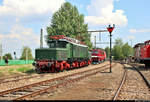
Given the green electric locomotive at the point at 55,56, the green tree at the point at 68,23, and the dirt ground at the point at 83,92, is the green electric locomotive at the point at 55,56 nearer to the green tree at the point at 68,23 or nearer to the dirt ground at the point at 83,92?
the dirt ground at the point at 83,92

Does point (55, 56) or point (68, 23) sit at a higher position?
point (68, 23)

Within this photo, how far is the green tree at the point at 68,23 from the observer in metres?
43.9

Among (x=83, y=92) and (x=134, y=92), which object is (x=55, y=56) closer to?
(x=83, y=92)

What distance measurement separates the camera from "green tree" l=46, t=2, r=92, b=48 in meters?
43.9

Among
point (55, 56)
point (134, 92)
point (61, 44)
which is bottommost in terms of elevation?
point (134, 92)

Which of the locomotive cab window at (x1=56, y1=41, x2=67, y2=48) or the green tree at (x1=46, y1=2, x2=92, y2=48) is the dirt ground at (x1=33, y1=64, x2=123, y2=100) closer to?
the locomotive cab window at (x1=56, y1=41, x2=67, y2=48)

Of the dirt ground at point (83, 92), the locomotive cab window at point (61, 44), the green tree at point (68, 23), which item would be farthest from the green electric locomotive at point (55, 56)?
the green tree at point (68, 23)

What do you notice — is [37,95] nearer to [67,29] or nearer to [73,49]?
[73,49]

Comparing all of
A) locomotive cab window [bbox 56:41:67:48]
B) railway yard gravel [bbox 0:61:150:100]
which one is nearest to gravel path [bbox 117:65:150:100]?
railway yard gravel [bbox 0:61:150:100]

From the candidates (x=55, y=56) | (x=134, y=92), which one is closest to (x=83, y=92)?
(x=134, y=92)

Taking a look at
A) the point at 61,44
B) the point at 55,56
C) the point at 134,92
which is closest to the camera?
the point at 134,92

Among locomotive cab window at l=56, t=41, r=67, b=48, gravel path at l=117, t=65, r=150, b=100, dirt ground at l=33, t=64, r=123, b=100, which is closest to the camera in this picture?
dirt ground at l=33, t=64, r=123, b=100

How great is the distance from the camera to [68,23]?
4512cm

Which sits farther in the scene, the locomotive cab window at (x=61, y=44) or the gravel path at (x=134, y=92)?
the locomotive cab window at (x=61, y=44)
